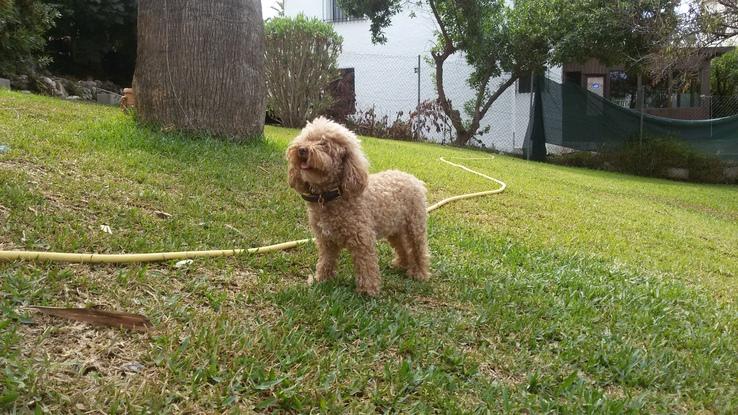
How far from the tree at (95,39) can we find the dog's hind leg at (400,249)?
37.4ft

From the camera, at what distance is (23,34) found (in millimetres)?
10773

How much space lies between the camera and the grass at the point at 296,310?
2.12 meters

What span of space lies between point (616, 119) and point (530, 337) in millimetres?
12982

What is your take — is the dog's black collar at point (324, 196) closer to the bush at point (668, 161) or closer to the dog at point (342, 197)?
the dog at point (342, 197)

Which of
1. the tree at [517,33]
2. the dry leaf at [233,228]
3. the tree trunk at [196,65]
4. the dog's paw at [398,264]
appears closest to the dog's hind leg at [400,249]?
the dog's paw at [398,264]

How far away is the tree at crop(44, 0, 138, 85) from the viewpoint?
43.4 ft

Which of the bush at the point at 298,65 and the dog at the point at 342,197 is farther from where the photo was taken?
the bush at the point at 298,65

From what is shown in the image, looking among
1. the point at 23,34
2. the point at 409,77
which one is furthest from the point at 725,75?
the point at 23,34

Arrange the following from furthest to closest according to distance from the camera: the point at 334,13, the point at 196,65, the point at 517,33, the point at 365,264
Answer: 1. the point at 334,13
2. the point at 517,33
3. the point at 196,65
4. the point at 365,264

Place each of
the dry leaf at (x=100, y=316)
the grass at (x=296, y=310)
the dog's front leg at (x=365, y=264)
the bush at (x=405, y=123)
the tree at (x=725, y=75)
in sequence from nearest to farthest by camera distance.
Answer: the grass at (x=296, y=310) < the dry leaf at (x=100, y=316) < the dog's front leg at (x=365, y=264) < the bush at (x=405, y=123) < the tree at (x=725, y=75)

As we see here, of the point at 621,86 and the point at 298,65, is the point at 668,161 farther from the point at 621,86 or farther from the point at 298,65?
the point at 298,65

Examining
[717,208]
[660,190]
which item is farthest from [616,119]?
[717,208]

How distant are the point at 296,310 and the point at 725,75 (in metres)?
24.5

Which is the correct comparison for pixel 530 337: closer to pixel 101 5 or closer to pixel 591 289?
pixel 591 289
